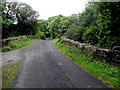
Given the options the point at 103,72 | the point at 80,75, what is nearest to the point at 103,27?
the point at 103,72

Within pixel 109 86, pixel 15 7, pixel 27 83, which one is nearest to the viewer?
pixel 109 86

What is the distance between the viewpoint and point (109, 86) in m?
5.38

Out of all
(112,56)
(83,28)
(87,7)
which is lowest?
(112,56)

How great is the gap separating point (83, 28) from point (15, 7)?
80.6ft

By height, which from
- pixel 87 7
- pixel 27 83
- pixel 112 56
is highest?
pixel 87 7

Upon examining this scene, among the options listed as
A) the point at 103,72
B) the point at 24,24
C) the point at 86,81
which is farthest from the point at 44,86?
the point at 24,24

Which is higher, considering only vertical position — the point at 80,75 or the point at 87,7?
the point at 87,7

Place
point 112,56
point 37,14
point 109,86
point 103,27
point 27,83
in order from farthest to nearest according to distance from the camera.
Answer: point 37,14, point 103,27, point 112,56, point 27,83, point 109,86

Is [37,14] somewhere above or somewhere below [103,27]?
above

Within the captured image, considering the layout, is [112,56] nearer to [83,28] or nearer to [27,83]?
[27,83]

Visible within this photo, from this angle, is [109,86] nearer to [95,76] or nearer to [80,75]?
[95,76]

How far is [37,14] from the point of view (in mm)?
39938

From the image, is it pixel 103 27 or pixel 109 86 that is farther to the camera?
pixel 103 27

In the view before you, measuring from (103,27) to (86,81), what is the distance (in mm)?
6679
